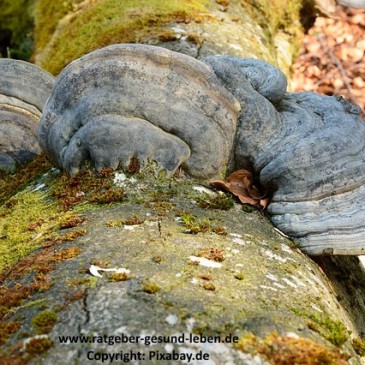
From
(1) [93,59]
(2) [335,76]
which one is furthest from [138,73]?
(2) [335,76]

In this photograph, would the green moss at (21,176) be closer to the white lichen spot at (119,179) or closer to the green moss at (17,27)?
the white lichen spot at (119,179)

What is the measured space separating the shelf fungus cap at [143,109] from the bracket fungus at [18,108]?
1.21m

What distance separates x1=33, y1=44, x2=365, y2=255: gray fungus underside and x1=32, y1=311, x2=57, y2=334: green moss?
1.36m

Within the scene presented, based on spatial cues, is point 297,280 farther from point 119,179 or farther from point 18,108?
point 18,108

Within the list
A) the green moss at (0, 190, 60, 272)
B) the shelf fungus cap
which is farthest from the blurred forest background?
the shelf fungus cap

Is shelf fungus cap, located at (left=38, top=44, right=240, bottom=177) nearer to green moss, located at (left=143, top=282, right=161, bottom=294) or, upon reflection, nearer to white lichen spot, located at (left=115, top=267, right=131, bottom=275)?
white lichen spot, located at (left=115, top=267, right=131, bottom=275)

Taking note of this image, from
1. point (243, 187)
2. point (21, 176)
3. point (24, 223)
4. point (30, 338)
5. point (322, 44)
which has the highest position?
point (30, 338)

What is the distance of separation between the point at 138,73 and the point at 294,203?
121 cm

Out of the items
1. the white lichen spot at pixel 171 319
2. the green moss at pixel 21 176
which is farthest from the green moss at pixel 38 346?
the green moss at pixel 21 176

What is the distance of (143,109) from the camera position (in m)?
3.44

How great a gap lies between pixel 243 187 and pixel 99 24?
11.9 feet

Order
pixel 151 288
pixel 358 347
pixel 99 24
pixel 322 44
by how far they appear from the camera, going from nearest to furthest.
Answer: pixel 151 288
pixel 358 347
pixel 99 24
pixel 322 44

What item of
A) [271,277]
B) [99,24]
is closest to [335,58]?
[99,24]

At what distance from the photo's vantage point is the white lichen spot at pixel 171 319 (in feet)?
7.14
